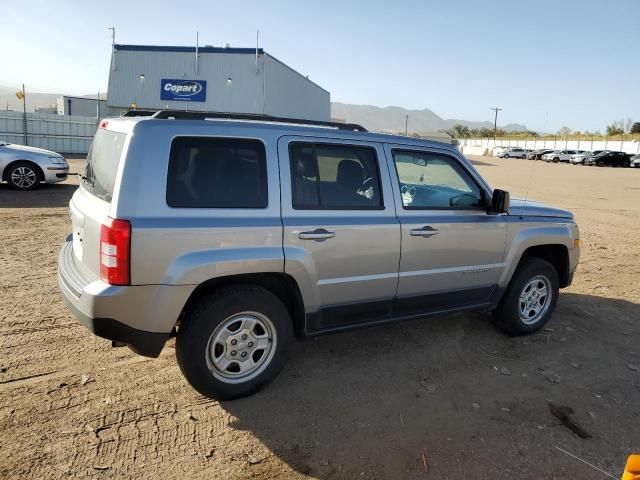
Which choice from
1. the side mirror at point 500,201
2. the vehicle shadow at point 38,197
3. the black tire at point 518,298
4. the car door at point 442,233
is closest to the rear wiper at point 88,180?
the car door at point 442,233

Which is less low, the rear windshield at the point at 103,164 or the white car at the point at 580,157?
the white car at the point at 580,157

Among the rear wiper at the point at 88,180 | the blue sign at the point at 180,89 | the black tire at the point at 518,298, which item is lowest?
the black tire at the point at 518,298

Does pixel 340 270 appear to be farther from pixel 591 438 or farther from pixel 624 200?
pixel 624 200

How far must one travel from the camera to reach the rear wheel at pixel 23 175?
39.5ft

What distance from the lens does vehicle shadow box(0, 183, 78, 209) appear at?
10578mm

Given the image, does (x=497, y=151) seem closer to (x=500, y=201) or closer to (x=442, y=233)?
(x=500, y=201)

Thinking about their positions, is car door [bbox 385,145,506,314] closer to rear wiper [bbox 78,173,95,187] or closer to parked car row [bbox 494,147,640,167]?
rear wiper [bbox 78,173,95,187]

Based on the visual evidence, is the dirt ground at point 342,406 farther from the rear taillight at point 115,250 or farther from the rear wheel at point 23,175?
the rear wheel at point 23,175

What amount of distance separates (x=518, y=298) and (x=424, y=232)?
57.4 inches

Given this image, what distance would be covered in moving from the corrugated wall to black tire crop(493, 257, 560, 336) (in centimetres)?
2738

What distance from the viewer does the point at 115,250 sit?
2.96m

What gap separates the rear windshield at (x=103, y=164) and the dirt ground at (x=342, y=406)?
143 centimetres

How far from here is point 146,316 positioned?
123 inches

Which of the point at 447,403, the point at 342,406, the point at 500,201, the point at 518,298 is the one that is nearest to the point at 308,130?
the point at 500,201
